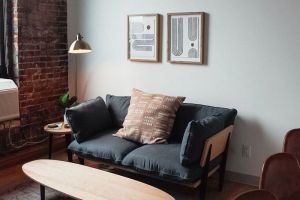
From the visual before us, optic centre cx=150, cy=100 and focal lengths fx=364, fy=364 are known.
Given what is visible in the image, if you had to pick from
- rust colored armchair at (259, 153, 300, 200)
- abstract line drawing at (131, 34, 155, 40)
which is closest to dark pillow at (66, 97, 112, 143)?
abstract line drawing at (131, 34, 155, 40)

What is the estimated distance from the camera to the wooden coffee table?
2.46m

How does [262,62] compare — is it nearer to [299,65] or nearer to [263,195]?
[299,65]

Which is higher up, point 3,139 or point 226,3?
point 226,3

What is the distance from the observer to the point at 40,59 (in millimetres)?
4191

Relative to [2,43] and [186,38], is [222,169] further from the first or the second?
[2,43]

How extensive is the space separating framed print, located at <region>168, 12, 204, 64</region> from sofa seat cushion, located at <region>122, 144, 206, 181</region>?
0.93 meters

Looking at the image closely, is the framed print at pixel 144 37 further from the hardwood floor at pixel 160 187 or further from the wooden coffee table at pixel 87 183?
the wooden coffee table at pixel 87 183

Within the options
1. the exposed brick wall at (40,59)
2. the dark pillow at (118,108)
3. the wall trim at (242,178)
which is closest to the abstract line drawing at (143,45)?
the dark pillow at (118,108)

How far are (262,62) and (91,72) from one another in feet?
6.82

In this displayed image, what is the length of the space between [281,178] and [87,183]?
4.50 ft

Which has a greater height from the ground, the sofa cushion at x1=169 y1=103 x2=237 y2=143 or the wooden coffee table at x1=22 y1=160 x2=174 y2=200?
the sofa cushion at x1=169 y1=103 x2=237 y2=143

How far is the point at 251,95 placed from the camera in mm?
3379

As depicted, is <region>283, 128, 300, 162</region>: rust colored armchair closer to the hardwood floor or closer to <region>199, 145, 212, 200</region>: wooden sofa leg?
<region>199, 145, 212, 200</region>: wooden sofa leg

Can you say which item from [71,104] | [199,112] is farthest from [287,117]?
[71,104]
